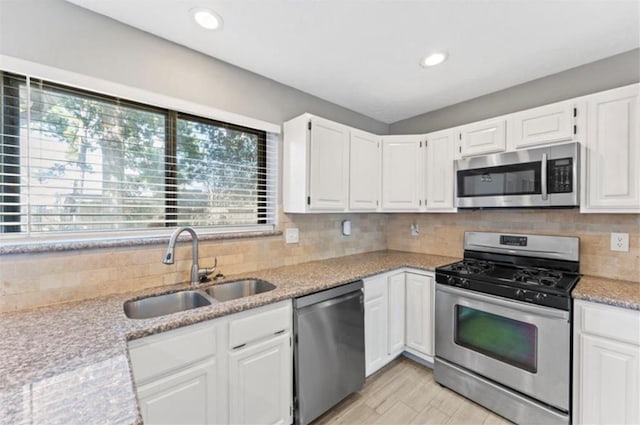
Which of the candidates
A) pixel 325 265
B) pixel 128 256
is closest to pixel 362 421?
pixel 325 265

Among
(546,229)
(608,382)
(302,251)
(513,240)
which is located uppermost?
(546,229)

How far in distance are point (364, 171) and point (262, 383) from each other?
75.3 inches

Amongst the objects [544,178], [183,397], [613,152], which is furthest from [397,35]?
[183,397]

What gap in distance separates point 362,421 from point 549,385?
1.18m

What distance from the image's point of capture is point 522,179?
2.05 m

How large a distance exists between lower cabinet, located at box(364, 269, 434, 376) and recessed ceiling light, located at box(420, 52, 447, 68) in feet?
5.40

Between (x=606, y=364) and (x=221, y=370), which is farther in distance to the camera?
(x=606, y=364)

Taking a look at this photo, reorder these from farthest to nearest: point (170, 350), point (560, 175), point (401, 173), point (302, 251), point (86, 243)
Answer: point (401, 173) < point (302, 251) < point (560, 175) < point (86, 243) < point (170, 350)

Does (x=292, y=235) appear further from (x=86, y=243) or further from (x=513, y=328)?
(x=513, y=328)

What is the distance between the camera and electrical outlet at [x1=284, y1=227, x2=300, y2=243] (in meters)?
2.42

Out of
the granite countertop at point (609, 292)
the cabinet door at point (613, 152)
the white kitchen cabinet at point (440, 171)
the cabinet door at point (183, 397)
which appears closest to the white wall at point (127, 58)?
the white kitchen cabinet at point (440, 171)

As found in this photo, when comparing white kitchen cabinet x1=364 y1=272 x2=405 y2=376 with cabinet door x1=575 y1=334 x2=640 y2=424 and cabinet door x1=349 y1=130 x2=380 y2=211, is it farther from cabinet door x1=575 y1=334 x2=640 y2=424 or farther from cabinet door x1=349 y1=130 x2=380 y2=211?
cabinet door x1=575 y1=334 x2=640 y2=424

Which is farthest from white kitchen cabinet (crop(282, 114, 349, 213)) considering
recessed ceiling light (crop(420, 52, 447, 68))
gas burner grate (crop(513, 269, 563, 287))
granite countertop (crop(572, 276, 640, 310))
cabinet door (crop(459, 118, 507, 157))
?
granite countertop (crop(572, 276, 640, 310))

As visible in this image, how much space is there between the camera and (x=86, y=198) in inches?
61.4
